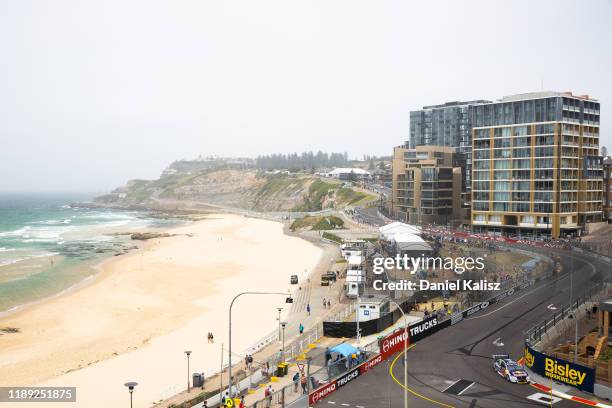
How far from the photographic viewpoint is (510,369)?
3178 cm

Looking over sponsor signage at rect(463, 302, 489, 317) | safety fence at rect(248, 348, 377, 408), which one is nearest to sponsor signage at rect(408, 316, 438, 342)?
safety fence at rect(248, 348, 377, 408)

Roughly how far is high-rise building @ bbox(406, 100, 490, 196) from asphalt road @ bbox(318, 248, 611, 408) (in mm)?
103616

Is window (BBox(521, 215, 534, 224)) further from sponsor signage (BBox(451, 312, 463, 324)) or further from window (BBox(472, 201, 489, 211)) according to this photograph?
sponsor signage (BBox(451, 312, 463, 324))

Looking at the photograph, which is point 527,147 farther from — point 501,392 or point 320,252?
point 501,392

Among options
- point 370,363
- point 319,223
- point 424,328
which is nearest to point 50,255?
point 319,223

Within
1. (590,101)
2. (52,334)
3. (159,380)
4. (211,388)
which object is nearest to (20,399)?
(159,380)

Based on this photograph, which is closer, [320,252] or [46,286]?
[46,286]

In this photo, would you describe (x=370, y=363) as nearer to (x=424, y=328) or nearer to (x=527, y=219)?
(x=424, y=328)

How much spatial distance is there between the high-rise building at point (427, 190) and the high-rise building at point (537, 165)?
11.7 m

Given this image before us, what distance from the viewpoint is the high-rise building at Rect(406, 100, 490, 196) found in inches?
6093

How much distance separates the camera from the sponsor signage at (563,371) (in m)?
30.0

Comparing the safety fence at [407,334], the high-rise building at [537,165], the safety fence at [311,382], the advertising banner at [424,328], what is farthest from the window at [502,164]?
the safety fence at [311,382]

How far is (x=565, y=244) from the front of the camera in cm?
7225

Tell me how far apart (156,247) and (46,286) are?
37311mm
